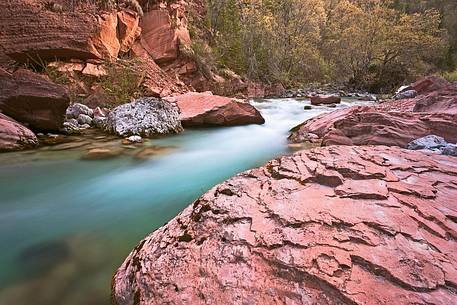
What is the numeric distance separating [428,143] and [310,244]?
11.8 ft

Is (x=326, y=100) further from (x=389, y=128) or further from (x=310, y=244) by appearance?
(x=310, y=244)

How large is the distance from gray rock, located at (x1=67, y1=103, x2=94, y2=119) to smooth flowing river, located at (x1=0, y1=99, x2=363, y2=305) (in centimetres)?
160

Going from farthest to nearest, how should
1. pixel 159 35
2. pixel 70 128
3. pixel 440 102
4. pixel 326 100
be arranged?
pixel 159 35
pixel 326 100
pixel 70 128
pixel 440 102

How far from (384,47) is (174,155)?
18.0 meters

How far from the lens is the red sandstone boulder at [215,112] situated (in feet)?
26.1

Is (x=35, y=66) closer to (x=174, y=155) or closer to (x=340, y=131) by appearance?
(x=174, y=155)

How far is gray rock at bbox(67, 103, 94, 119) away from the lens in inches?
292

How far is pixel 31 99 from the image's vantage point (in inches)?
227

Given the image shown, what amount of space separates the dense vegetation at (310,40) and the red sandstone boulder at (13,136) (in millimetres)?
14004

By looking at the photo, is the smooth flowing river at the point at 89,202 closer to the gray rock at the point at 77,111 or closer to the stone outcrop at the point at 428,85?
the gray rock at the point at 77,111

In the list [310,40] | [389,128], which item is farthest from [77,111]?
[310,40]

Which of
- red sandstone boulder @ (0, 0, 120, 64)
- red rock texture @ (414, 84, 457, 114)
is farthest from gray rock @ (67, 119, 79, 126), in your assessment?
red rock texture @ (414, 84, 457, 114)

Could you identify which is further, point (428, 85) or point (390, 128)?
point (428, 85)

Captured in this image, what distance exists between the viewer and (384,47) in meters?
18.8
